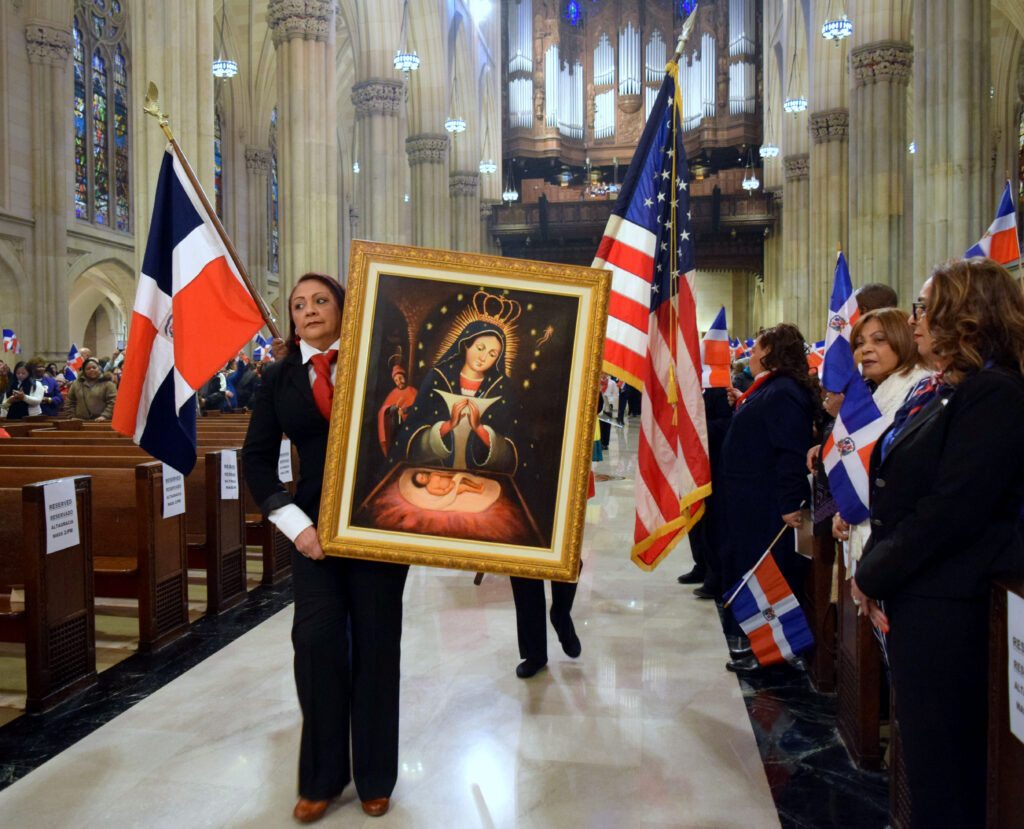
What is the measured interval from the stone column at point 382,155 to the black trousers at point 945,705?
16.4 meters

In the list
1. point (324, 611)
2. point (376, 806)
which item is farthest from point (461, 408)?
point (376, 806)

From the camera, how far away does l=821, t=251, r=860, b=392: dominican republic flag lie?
3.21 metres

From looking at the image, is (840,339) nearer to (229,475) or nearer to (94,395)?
(229,475)

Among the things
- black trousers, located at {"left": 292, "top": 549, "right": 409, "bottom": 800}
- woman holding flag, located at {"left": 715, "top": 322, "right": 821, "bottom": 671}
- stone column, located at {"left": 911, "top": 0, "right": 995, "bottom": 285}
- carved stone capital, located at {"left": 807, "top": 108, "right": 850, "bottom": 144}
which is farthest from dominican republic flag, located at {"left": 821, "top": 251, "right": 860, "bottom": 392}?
carved stone capital, located at {"left": 807, "top": 108, "right": 850, "bottom": 144}

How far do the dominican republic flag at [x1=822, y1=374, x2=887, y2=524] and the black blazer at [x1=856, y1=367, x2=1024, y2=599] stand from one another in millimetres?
871

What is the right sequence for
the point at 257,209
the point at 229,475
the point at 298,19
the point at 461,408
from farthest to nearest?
the point at 257,209, the point at 298,19, the point at 229,475, the point at 461,408

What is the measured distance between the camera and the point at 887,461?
6.95 feet

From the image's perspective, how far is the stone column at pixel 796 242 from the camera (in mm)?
20781

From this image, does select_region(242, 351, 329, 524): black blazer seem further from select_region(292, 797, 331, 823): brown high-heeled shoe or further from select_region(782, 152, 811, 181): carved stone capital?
select_region(782, 152, 811, 181): carved stone capital

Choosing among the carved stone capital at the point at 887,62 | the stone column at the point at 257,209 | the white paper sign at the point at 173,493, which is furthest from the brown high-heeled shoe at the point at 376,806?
the stone column at the point at 257,209

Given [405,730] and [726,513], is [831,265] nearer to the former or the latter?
[726,513]

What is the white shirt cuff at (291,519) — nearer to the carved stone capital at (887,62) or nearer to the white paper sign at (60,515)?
the white paper sign at (60,515)

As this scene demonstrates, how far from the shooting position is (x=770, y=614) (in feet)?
13.1

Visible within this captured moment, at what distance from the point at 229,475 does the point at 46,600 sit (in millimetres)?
1670
